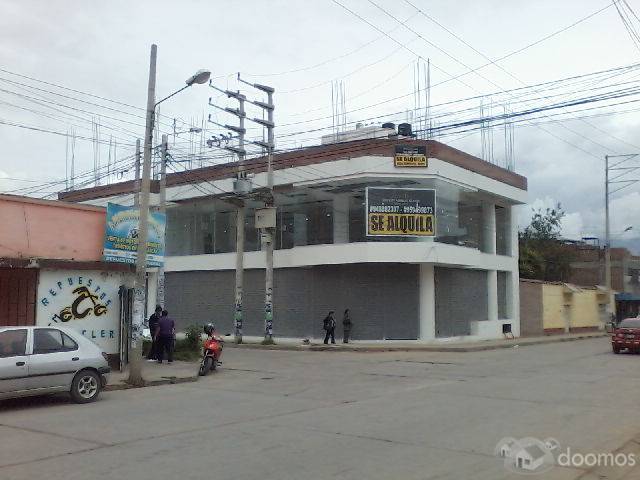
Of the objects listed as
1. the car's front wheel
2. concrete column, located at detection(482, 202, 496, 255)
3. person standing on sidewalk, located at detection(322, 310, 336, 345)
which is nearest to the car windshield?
concrete column, located at detection(482, 202, 496, 255)

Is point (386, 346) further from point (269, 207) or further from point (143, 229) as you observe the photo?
point (143, 229)

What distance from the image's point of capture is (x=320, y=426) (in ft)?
32.6

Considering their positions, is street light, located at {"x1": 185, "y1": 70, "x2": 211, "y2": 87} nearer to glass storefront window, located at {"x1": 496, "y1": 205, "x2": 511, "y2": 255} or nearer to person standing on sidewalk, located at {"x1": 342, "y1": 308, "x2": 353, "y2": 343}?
person standing on sidewalk, located at {"x1": 342, "y1": 308, "x2": 353, "y2": 343}

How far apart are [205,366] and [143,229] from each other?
4675mm

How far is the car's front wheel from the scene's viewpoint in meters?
12.4

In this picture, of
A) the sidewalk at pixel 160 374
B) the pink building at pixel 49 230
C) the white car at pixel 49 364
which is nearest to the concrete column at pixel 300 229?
the sidewalk at pixel 160 374

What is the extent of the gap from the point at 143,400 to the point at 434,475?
314 inches

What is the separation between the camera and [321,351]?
2883 centimetres

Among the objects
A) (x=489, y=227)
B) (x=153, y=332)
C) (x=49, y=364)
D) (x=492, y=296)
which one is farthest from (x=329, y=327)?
(x=49, y=364)

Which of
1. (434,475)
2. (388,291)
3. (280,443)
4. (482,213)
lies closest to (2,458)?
(280,443)

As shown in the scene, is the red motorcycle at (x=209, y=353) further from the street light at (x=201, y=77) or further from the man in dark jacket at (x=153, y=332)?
the street light at (x=201, y=77)

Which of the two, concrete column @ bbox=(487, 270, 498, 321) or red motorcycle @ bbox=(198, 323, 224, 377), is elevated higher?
concrete column @ bbox=(487, 270, 498, 321)

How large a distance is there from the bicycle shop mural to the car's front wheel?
173 inches

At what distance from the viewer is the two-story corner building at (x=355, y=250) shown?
31.2 m
